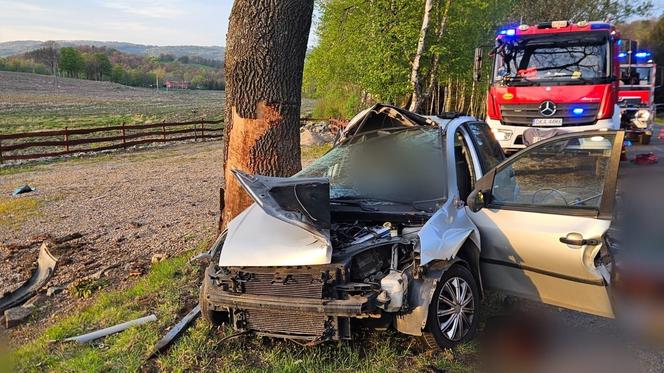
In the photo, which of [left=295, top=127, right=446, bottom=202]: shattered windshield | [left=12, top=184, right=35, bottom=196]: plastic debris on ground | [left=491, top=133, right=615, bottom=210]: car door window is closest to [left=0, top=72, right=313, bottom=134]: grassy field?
[left=12, top=184, right=35, bottom=196]: plastic debris on ground

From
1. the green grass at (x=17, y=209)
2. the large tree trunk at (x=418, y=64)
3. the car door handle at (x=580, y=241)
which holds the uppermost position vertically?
the large tree trunk at (x=418, y=64)

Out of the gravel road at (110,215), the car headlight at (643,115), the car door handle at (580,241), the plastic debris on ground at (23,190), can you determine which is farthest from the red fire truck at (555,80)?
the plastic debris on ground at (23,190)

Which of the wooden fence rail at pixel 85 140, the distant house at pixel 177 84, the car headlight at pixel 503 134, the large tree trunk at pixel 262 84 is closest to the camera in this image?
the large tree trunk at pixel 262 84

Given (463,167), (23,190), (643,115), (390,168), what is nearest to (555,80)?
(463,167)

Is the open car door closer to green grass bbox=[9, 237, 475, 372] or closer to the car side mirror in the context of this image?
the car side mirror

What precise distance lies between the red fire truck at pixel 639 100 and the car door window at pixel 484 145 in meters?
11.2

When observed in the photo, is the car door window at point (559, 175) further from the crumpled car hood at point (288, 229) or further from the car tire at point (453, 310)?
the crumpled car hood at point (288, 229)

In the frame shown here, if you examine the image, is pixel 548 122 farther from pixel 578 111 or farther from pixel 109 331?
pixel 109 331

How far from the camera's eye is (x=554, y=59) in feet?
34.6

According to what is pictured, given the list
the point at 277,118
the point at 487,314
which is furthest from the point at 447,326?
the point at 277,118

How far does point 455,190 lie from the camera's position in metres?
4.16

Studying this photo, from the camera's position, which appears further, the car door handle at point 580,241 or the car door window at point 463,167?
the car door window at point 463,167

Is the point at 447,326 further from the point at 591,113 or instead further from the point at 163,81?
the point at 163,81

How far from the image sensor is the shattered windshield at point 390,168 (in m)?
4.18
